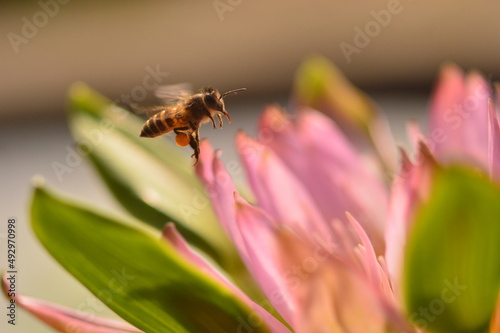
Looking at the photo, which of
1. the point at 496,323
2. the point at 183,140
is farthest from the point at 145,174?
the point at 496,323

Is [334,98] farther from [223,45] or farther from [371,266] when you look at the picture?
[223,45]

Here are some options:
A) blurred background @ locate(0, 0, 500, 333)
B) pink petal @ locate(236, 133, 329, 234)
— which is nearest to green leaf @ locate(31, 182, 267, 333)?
pink petal @ locate(236, 133, 329, 234)

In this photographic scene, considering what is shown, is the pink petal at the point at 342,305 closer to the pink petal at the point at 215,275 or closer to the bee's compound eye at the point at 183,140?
the pink petal at the point at 215,275

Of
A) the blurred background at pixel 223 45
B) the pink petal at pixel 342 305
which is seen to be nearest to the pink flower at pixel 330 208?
the pink petal at pixel 342 305

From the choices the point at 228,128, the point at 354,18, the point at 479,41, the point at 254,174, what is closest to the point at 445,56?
the point at 479,41

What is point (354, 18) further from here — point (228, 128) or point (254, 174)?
point (254, 174)
